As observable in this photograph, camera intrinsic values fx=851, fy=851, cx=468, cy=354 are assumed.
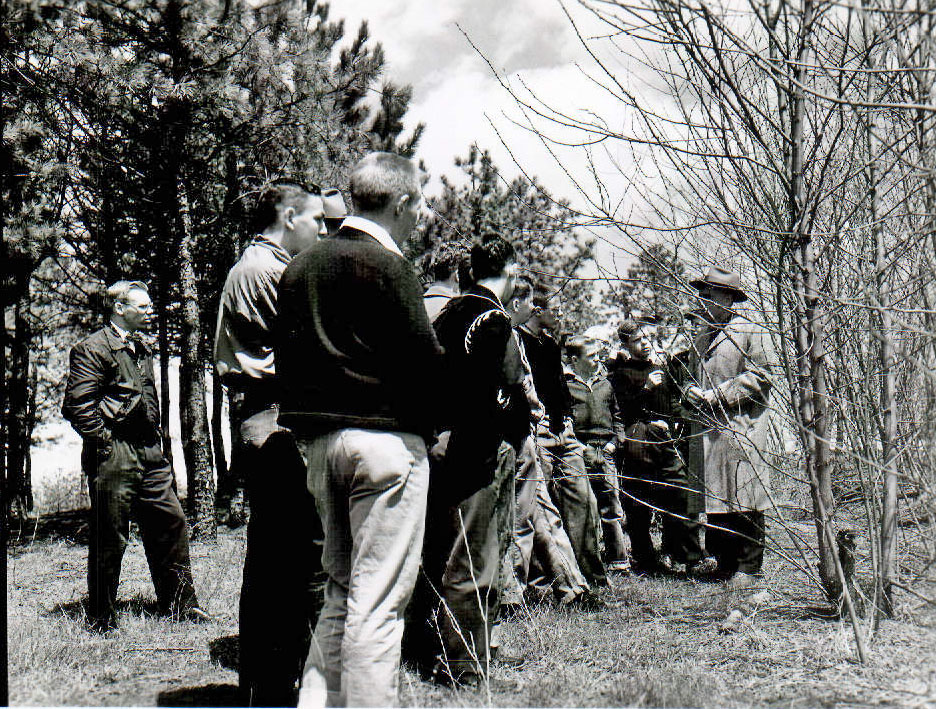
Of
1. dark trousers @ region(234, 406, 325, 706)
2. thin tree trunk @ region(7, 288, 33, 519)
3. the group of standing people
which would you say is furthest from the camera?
thin tree trunk @ region(7, 288, 33, 519)

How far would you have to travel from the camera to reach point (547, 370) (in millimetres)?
4270

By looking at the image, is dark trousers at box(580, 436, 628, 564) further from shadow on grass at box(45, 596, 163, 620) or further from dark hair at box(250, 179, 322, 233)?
dark hair at box(250, 179, 322, 233)

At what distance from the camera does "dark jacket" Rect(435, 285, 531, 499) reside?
3090mm

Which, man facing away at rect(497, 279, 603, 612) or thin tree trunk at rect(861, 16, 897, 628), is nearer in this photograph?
thin tree trunk at rect(861, 16, 897, 628)

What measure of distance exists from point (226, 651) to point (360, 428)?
1.98 m

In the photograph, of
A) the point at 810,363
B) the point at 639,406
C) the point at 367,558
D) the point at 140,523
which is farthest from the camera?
the point at 639,406

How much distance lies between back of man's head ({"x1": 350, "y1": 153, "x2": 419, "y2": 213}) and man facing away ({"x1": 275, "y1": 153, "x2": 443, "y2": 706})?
119 mm

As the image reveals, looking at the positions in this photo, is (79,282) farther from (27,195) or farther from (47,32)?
(47,32)

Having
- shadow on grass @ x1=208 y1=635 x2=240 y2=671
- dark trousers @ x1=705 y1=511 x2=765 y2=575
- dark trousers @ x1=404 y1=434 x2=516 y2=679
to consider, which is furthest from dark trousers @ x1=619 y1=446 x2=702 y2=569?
shadow on grass @ x1=208 y1=635 x2=240 y2=671

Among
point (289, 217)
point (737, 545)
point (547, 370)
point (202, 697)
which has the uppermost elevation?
point (289, 217)

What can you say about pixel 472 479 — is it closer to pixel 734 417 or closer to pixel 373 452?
pixel 373 452

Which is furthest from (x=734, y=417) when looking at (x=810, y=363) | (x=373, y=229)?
(x=373, y=229)

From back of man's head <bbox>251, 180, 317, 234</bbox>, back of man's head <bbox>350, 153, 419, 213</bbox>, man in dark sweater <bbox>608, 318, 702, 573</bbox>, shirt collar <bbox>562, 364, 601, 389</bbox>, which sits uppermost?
back of man's head <bbox>251, 180, 317, 234</bbox>

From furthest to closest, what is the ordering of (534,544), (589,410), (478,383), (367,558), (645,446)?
(645,446) → (589,410) → (534,544) → (478,383) → (367,558)
